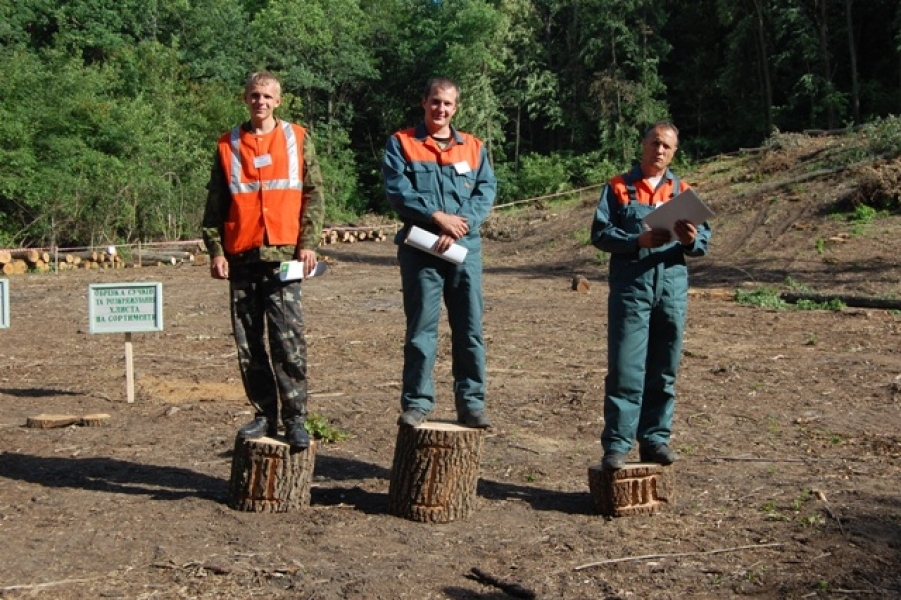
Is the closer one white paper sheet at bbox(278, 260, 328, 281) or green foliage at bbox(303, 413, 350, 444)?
white paper sheet at bbox(278, 260, 328, 281)

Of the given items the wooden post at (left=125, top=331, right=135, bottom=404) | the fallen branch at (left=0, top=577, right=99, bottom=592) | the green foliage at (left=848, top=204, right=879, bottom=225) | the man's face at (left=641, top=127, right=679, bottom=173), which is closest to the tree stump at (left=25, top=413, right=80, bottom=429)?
the wooden post at (left=125, top=331, right=135, bottom=404)

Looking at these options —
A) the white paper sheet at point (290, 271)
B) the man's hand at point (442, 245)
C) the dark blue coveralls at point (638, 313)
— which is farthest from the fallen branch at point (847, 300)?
the white paper sheet at point (290, 271)

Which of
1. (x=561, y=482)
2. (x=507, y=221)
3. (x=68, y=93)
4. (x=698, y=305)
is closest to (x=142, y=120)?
(x=68, y=93)

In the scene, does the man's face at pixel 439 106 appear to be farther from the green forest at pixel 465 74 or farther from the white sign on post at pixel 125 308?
the green forest at pixel 465 74

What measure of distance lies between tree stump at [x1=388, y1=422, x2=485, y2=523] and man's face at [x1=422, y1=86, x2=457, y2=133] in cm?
169

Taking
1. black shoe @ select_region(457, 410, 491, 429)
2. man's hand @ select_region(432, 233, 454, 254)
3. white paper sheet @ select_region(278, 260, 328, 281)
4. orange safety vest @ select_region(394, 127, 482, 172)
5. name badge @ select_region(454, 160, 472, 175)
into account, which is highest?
orange safety vest @ select_region(394, 127, 482, 172)

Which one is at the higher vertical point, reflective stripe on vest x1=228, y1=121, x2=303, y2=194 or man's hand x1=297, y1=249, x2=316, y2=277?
reflective stripe on vest x1=228, y1=121, x2=303, y2=194

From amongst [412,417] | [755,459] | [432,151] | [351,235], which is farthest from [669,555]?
[351,235]

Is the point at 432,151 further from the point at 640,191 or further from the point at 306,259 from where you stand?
the point at 640,191

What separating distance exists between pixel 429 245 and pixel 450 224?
160mm

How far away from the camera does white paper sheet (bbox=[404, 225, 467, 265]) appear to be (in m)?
5.88

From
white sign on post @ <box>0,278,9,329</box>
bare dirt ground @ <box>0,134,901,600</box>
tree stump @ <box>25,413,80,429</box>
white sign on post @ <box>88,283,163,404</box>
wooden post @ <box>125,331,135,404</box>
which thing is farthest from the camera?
white sign on post @ <box>0,278,9,329</box>

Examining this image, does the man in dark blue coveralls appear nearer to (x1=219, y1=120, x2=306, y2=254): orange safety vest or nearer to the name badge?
the name badge

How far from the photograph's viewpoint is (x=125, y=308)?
9.63 metres
